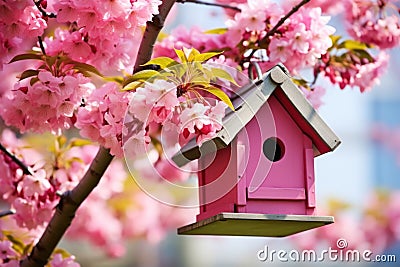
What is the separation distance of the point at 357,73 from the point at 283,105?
526 mm

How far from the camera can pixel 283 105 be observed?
188cm

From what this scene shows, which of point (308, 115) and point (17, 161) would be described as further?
point (17, 161)

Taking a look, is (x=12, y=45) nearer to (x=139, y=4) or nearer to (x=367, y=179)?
(x=139, y=4)

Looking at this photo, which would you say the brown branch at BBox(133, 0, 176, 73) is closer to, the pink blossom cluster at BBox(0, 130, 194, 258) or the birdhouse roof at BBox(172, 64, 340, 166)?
the birdhouse roof at BBox(172, 64, 340, 166)

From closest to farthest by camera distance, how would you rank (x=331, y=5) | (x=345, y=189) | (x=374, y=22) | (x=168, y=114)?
1. (x=168, y=114)
2. (x=374, y=22)
3. (x=331, y=5)
4. (x=345, y=189)

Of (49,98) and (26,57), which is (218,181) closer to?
(49,98)

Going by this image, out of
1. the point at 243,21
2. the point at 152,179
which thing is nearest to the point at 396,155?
the point at 152,179

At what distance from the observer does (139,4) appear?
176cm

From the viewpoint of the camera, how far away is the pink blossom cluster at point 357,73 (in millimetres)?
2307

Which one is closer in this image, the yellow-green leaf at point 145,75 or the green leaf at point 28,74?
the yellow-green leaf at point 145,75

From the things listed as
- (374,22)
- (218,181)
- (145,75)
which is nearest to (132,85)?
(145,75)

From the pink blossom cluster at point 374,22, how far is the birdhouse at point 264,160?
2.17 ft

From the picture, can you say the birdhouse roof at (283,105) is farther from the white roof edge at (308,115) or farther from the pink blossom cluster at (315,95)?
the pink blossom cluster at (315,95)

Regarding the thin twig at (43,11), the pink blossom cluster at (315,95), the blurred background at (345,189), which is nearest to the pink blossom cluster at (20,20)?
the thin twig at (43,11)
